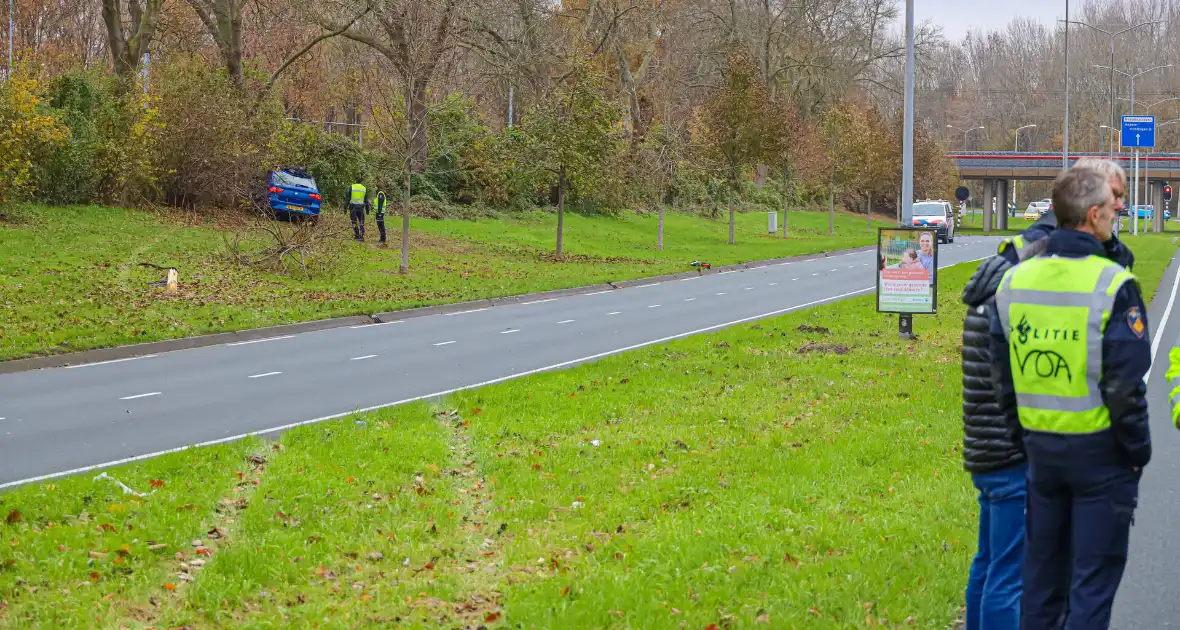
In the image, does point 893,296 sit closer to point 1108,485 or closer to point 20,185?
point 1108,485

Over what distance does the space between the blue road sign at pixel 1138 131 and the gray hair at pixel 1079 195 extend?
6705 cm

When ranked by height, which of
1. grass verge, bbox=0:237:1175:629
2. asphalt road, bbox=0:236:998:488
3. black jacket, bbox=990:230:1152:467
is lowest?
asphalt road, bbox=0:236:998:488

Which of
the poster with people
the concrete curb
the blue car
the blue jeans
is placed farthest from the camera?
the blue car

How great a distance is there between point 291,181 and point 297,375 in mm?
21286

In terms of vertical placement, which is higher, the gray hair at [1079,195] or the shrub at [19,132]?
the shrub at [19,132]

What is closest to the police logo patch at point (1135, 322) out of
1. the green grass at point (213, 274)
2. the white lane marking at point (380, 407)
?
the white lane marking at point (380, 407)

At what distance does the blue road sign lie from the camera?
66.4 meters

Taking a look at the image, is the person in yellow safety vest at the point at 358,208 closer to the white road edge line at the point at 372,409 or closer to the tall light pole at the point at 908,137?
the white road edge line at the point at 372,409

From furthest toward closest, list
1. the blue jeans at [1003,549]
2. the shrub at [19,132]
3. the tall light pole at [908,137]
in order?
the shrub at [19,132], the tall light pole at [908,137], the blue jeans at [1003,549]

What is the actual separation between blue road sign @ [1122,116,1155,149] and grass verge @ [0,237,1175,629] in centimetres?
6026

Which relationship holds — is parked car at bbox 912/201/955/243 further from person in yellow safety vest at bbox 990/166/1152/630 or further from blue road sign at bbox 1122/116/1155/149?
person in yellow safety vest at bbox 990/166/1152/630

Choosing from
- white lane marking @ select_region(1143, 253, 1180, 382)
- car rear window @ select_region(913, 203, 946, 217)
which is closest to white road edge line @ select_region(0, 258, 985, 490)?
white lane marking @ select_region(1143, 253, 1180, 382)

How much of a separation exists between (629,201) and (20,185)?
32121mm

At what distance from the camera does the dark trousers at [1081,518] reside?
4.35 metres
